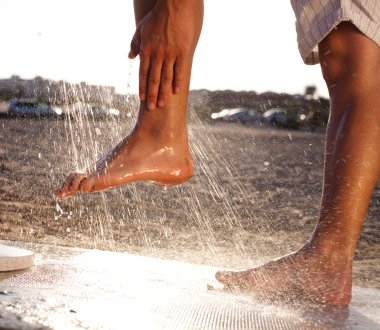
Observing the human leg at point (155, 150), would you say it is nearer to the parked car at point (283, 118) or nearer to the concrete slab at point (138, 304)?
the concrete slab at point (138, 304)

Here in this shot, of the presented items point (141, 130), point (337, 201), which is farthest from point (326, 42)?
point (141, 130)

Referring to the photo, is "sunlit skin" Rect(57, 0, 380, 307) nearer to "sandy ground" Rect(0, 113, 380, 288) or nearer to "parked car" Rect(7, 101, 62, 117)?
"sandy ground" Rect(0, 113, 380, 288)

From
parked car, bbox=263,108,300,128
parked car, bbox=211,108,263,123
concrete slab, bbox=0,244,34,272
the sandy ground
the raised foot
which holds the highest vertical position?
the raised foot

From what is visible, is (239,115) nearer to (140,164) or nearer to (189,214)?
(189,214)

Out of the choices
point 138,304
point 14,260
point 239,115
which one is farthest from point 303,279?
point 239,115

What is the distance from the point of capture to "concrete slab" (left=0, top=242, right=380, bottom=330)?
4.47ft

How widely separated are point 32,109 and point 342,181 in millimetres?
20992

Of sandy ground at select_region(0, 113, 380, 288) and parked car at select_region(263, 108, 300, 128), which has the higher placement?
sandy ground at select_region(0, 113, 380, 288)

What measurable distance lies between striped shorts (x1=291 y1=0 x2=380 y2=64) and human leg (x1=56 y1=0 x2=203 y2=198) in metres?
0.31

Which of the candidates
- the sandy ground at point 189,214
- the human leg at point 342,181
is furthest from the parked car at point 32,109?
the human leg at point 342,181

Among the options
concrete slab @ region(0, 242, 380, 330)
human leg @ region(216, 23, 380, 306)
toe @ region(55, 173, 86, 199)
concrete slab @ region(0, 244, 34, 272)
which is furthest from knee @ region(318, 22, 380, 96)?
concrete slab @ region(0, 244, 34, 272)

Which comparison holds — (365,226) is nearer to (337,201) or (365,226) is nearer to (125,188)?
(125,188)

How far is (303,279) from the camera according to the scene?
184 cm

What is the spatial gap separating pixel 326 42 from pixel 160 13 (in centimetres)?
49
